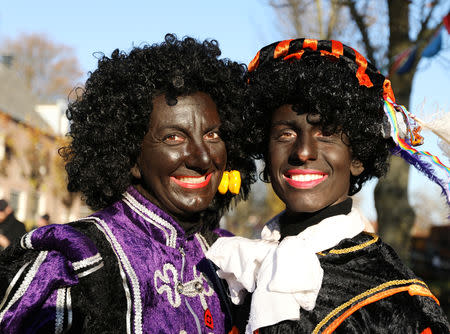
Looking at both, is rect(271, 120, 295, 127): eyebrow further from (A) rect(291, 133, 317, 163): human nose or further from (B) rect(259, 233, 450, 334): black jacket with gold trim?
(B) rect(259, 233, 450, 334): black jacket with gold trim

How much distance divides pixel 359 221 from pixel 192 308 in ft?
2.69

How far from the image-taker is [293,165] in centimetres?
243

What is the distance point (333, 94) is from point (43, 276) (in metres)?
1.41

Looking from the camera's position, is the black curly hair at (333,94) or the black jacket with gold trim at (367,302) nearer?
the black jacket with gold trim at (367,302)

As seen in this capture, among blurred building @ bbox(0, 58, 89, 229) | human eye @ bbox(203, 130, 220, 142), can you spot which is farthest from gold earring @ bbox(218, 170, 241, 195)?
blurred building @ bbox(0, 58, 89, 229)

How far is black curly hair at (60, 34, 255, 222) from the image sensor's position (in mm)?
2711

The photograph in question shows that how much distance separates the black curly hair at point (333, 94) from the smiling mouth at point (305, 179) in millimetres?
211

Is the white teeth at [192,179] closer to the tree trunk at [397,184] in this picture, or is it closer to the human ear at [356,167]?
the human ear at [356,167]

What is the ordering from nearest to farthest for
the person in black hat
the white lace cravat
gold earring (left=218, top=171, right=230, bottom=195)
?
the white lace cravat → gold earring (left=218, top=171, right=230, bottom=195) → the person in black hat

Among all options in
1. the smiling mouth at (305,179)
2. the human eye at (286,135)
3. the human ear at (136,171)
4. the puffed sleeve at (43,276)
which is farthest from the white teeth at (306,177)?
the puffed sleeve at (43,276)

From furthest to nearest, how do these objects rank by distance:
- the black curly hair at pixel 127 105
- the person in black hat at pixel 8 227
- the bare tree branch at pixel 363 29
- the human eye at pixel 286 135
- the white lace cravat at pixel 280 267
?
the bare tree branch at pixel 363 29
the person in black hat at pixel 8 227
the black curly hair at pixel 127 105
the human eye at pixel 286 135
the white lace cravat at pixel 280 267

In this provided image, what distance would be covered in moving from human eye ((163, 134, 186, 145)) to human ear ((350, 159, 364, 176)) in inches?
31.4

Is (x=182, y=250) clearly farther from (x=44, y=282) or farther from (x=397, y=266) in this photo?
(x=397, y=266)

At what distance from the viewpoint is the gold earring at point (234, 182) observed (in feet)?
9.86
